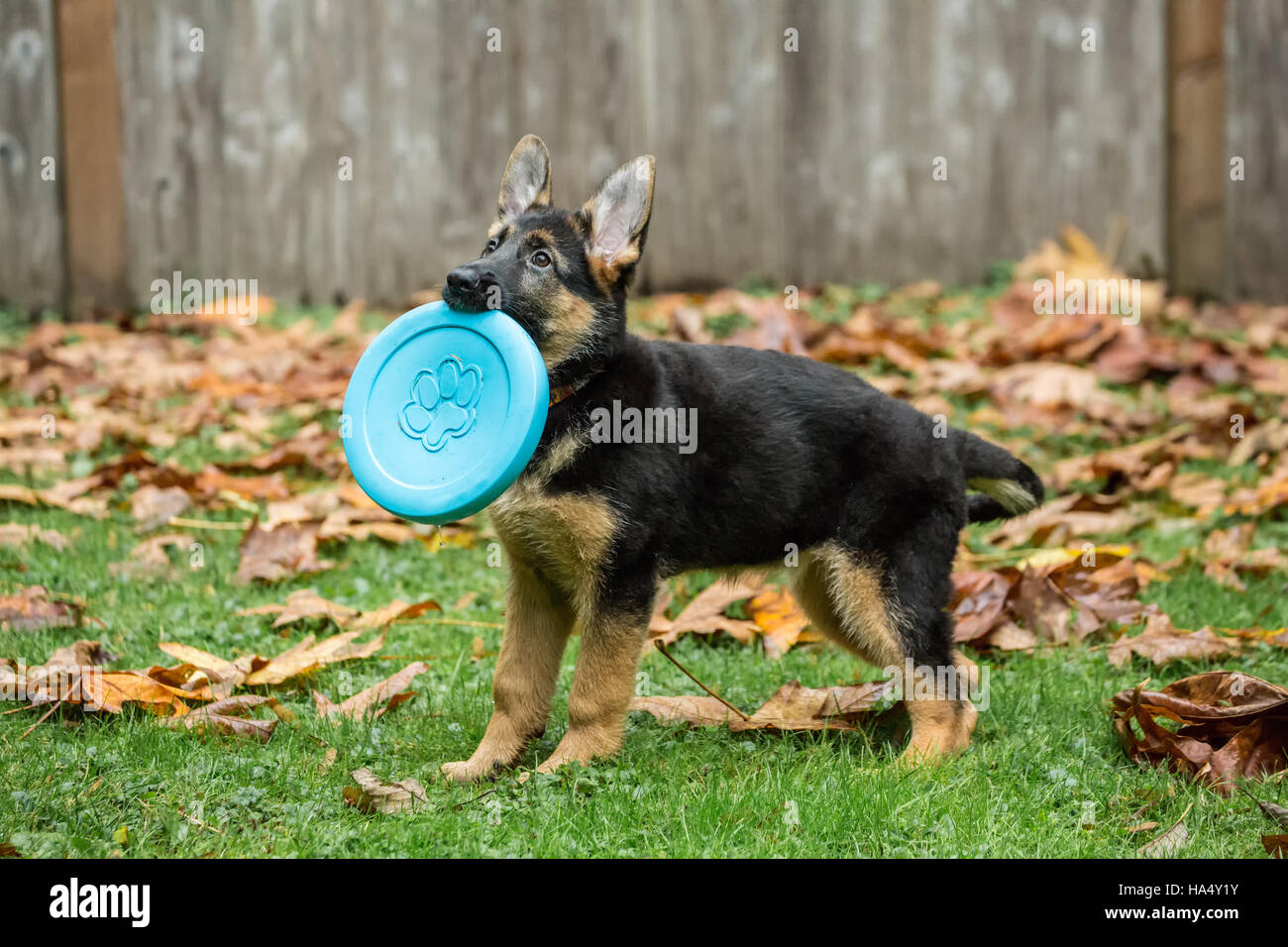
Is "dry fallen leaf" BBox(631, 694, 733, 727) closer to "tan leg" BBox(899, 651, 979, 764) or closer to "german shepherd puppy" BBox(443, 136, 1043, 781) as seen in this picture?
"german shepherd puppy" BBox(443, 136, 1043, 781)

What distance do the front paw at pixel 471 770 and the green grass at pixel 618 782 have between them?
0.19 ft

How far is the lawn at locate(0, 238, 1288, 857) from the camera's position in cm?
362

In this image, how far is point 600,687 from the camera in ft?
13.9

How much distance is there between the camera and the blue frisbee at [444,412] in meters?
4.05

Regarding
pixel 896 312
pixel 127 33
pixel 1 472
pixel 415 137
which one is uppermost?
pixel 127 33

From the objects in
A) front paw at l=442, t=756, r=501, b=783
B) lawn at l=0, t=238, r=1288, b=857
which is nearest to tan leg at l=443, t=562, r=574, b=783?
front paw at l=442, t=756, r=501, b=783

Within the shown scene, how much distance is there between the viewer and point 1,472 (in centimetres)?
737

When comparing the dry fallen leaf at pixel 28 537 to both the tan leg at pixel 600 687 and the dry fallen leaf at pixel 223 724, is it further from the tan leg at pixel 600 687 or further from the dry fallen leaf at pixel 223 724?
the tan leg at pixel 600 687

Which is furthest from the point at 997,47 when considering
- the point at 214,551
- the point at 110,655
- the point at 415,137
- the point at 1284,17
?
the point at 110,655

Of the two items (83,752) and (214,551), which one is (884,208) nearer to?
(214,551)

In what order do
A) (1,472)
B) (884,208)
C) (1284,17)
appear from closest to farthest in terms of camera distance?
(1,472)
(1284,17)
(884,208)

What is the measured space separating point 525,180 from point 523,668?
5.92 feet

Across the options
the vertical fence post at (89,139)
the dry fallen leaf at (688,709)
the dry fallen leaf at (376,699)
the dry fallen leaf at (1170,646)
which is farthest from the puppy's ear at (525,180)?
the vertical fence post at (89,139)

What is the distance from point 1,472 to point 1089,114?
832 cm
